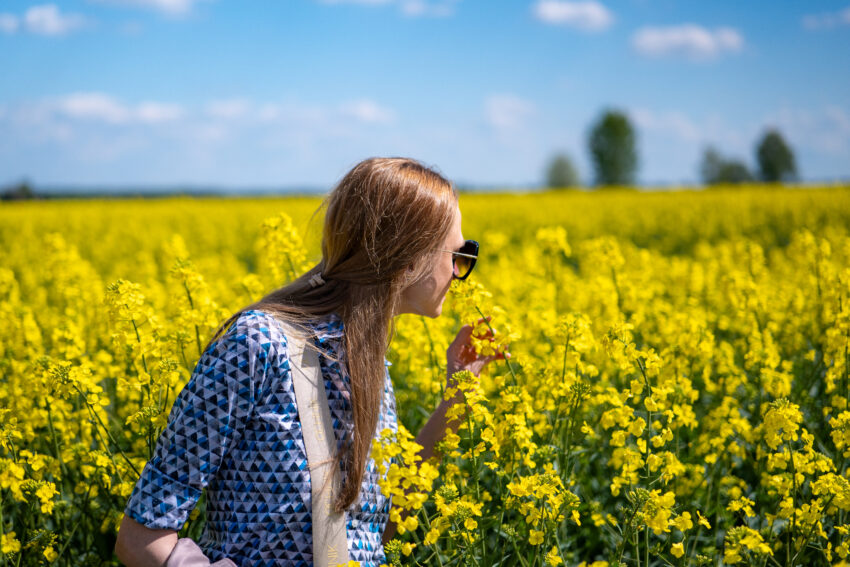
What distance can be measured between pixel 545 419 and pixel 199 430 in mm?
1510

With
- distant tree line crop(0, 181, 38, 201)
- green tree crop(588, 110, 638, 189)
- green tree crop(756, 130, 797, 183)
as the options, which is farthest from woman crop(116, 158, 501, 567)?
green tree crop(588, 110, 638, 189)

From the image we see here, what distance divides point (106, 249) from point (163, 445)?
38.2 ft

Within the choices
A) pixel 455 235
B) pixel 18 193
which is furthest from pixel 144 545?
pixel 18 193

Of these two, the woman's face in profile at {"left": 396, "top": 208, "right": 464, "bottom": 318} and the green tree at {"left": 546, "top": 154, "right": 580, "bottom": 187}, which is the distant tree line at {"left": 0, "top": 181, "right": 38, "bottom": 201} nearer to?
the woman's face in profile at {"left": 396, "top": 208, "right": 464, "bottom": 318}

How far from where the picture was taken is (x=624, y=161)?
8131cm

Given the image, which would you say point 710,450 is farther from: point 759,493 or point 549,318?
point 549,318

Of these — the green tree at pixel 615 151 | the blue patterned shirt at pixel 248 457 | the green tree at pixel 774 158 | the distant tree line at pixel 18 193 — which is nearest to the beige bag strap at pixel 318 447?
the blue patterned shirt at pixel 248 457

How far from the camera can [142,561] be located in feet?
5.60

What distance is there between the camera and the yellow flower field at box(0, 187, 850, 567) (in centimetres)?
211

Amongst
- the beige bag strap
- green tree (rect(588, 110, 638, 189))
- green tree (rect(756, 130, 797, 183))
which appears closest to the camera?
the beige bag strap

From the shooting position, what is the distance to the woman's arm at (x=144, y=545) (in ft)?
5.58

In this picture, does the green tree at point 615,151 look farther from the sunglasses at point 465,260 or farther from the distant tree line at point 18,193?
the sunglasses at point 465,260

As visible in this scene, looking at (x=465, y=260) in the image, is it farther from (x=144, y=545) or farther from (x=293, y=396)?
(x=144, y=545)

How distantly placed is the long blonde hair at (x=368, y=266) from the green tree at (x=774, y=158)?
75.5 meters
